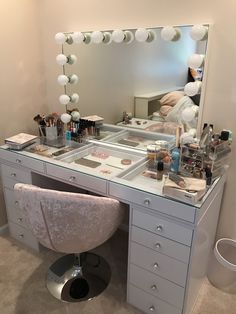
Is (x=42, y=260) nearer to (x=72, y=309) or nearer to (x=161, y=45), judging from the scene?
(x=72, y=309)

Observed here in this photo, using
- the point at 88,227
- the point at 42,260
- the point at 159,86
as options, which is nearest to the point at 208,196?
the point at 88,227

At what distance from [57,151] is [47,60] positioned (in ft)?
2.75

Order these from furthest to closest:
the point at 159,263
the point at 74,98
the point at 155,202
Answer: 1. the point at 74,98
2. the point at 159,263
3. the point at 155,202

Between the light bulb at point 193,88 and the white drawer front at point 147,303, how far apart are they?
3.84 ft

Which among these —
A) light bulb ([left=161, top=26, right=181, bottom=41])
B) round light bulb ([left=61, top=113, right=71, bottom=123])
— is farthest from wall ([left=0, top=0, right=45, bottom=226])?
light bulb ([left=161, top=26, right=181, bottom=41])

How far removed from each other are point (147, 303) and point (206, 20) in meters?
1.59

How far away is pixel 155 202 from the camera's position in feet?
4.16

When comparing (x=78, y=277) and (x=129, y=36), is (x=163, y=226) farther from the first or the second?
(x=129, y=36)

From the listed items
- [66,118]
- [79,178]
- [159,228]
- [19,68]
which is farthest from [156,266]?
[19,68]

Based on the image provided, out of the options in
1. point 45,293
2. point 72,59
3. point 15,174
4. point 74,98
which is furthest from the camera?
point 74,98

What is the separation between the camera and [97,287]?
170 cm

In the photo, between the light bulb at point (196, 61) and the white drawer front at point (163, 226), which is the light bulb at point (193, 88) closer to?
the light bulb at point (196, 61)

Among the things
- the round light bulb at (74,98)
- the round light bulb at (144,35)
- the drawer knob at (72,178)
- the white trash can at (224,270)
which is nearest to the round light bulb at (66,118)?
the round light bulb at (74,98)

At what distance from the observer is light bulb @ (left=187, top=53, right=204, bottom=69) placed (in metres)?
1.45
